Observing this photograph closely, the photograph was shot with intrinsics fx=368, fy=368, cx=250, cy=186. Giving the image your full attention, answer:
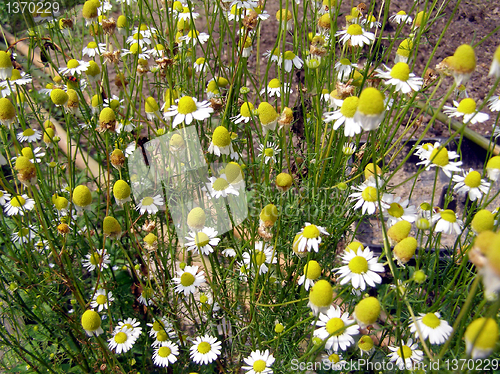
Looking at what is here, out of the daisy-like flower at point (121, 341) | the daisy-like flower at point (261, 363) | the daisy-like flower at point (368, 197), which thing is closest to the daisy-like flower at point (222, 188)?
the daisy-like flower at point (368, 197)

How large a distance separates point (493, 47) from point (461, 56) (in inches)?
93.8

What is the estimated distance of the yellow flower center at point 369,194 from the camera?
95 centimetres

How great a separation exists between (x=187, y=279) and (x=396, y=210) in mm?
626

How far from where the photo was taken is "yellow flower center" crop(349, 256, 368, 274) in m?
0.85

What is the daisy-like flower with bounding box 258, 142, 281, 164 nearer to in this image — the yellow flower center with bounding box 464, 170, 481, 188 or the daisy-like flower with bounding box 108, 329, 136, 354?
the yellow flower center with bounding box 464, 170, 481, 188

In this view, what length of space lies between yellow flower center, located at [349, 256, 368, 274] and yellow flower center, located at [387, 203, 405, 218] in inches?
5.9

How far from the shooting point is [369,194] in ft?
3.16

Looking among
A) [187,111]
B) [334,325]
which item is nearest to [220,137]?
[187,111]

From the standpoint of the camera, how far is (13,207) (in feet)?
4.20

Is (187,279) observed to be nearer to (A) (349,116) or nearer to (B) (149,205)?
(B) (149,205)

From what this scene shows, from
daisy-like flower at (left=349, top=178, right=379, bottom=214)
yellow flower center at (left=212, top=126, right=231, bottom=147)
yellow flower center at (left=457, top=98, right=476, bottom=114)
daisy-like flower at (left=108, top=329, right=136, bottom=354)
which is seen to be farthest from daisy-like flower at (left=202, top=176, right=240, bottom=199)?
yellow flower center at (left=457, top=98, right=476, bottom=114)

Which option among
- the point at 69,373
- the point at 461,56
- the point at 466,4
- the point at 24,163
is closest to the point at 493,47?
the point at 466,4

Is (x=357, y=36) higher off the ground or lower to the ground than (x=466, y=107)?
higher

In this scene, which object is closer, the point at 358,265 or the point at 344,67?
the point at 358,265
